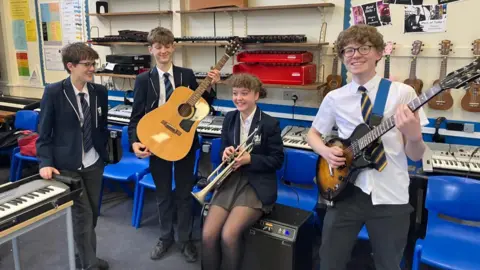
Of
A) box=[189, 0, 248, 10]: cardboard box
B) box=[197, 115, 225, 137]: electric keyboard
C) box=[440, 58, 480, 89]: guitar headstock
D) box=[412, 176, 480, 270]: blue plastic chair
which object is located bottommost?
box=[412, 176, 480, 270]: blue plastic chair

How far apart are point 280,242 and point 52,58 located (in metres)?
4.18

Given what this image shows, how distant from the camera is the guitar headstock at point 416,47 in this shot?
3.06 m

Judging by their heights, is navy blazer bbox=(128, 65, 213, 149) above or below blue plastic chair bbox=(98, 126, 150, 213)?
above

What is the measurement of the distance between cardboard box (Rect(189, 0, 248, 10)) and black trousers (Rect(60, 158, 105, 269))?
6.18 ft

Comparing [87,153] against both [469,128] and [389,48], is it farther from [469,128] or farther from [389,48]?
[469,128]

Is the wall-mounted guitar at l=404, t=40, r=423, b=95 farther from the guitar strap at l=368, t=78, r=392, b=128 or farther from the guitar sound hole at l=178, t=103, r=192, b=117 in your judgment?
the guitar sound hole at l=178, t=103, r=192, b=117

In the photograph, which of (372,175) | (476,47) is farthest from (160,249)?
(476,47)

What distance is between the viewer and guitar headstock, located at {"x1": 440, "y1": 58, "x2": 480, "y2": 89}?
1388 mm

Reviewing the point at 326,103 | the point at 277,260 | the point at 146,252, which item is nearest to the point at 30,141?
the point at 146,252

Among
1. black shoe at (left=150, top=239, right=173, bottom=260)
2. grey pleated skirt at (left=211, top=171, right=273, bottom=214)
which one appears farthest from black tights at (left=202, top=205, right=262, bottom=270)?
black shoe at (left=150, top=239, right=173, bottom=260)

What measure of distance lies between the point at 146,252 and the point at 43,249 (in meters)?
0.82

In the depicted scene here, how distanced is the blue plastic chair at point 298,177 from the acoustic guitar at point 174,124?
0.81m

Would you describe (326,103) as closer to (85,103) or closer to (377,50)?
(377,50)

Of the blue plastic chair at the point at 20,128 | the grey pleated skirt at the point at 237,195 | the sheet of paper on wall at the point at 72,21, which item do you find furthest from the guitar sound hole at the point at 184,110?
the sheet of paper on wall at the point at 72,21
